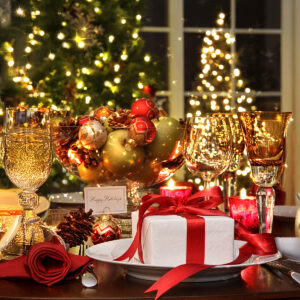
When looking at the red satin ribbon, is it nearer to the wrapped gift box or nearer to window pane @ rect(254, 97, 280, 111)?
the wrapped gift box

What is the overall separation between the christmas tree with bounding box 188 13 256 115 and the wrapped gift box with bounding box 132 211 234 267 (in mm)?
3252

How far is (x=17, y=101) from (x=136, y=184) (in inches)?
90.0

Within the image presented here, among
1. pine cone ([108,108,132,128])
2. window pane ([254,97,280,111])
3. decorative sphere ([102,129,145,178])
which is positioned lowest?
decorative sphere ([102,129,145,178])

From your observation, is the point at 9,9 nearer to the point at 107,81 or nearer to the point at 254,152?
the point at 107,81

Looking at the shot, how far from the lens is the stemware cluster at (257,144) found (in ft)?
3.15

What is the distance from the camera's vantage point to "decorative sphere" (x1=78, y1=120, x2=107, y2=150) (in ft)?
3.70

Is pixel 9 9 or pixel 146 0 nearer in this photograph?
pixel 9 9

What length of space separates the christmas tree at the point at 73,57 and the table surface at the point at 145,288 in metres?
2.64

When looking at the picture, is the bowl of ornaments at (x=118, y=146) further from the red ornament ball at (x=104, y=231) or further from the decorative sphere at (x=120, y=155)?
the red ornament ball at (x=104, y=231)

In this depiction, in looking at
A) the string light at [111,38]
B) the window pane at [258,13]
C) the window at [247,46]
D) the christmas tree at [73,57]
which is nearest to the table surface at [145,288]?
the christmas tree at [73,57]

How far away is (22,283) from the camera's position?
714 mm

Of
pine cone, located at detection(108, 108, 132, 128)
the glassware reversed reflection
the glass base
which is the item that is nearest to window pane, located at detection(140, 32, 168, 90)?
pine cone, located at detection(108, 108, 132, 128)

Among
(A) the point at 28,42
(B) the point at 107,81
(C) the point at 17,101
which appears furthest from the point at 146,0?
(C) the point at 17,101

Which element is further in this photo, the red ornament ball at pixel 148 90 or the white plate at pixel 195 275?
the red ornament ball at pixel 148 90
